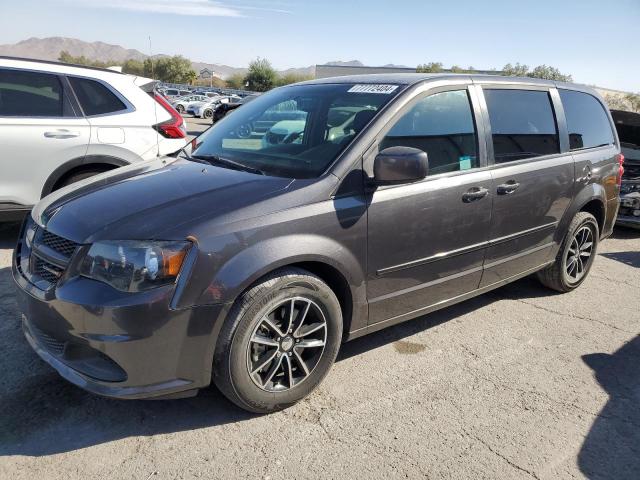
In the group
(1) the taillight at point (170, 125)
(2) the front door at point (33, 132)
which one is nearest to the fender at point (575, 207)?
(1) the taillight at point (170, 125)

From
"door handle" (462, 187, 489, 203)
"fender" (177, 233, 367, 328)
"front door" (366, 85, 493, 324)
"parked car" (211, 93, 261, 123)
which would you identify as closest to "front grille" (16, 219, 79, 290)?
"fender" (177, 233, 367, 328)

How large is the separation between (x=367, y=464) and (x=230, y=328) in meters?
0.92

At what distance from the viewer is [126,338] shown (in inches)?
92.5

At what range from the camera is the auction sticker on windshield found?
10.9 ft

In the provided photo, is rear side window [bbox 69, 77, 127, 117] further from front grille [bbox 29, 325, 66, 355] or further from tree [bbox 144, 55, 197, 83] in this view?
tree [bbox 144, 55, 197, 83]

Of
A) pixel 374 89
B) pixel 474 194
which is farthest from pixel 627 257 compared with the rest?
pixel 374 89

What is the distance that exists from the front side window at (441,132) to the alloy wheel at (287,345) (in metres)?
1.09

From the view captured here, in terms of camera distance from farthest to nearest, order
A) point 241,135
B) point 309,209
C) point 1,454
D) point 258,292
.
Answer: point 241,135
point 309,209
point 258,292
point 1,454

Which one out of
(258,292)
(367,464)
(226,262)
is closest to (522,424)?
(367,464)

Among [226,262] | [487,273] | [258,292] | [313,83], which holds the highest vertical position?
[313,83]

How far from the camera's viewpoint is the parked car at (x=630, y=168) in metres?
7.26

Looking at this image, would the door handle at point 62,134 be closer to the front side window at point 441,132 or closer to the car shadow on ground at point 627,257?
the front side window at point 441,132

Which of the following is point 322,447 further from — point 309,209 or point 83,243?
point 83,243

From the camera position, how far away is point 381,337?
382 cm
